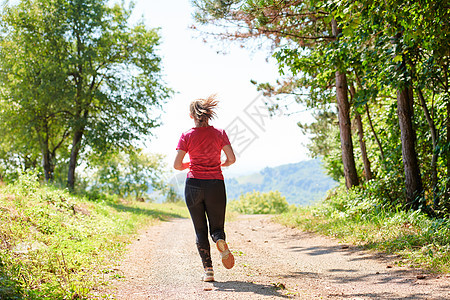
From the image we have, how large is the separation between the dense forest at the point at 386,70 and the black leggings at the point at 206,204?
3.37 m

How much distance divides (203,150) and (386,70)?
552 cm

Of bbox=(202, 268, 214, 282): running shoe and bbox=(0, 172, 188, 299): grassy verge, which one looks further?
bbox=(202, 268, 214, 282): running shoe

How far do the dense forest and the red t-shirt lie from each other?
9.77 ft

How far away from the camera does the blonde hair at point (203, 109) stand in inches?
179

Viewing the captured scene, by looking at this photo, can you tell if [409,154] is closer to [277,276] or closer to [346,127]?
[346,127]

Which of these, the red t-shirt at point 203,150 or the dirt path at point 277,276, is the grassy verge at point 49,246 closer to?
the dirt path at point 277,276

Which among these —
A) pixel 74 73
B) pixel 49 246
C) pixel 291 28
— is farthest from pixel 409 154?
pixel 74 73

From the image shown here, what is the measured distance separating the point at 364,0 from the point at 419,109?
534 cm

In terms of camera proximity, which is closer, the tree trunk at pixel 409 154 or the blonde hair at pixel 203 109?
the blonde hair at pixel 203 109

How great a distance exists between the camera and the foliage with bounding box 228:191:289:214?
120ft

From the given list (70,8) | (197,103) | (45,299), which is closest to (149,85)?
(70,8)

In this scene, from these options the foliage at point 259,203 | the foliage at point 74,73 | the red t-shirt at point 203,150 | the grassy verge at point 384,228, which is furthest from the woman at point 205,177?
the foliage at point 259,203

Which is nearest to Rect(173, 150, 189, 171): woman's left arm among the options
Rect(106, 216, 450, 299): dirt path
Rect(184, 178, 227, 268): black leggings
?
Rect(184, 178, 227, 268): black leggings

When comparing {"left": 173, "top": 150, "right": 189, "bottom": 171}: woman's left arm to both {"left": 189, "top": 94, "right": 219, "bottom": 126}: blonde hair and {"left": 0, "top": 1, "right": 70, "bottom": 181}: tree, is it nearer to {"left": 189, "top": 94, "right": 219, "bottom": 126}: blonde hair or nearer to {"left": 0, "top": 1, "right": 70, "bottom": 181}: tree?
{"left": 189, "top": 94, "right": 219, "bottom": 126}: blonde hair
